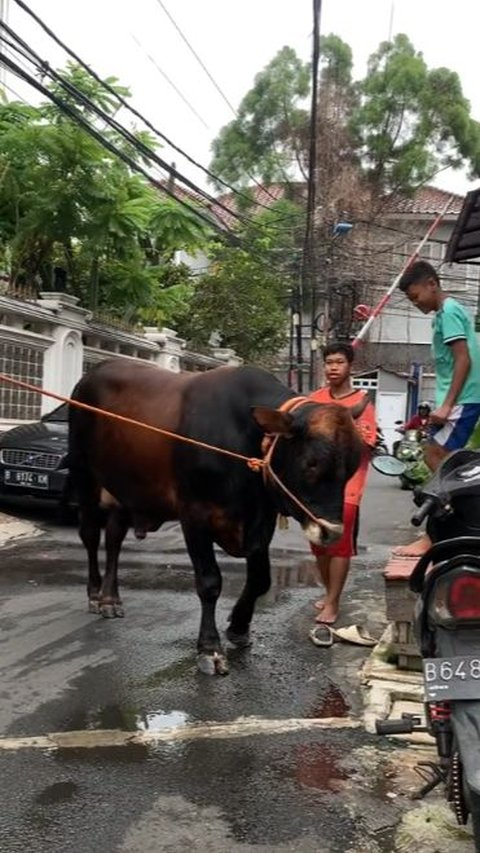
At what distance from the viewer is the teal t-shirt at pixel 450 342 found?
14.8 ft

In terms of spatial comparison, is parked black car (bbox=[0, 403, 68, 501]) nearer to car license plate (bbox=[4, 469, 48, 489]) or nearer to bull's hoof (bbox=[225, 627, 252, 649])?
car license plate (bbox=[4, 469, 48, 489])

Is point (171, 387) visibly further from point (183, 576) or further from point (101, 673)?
point (183, 576)

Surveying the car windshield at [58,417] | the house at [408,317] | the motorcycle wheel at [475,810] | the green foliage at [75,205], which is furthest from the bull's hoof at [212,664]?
the house at [408,317]

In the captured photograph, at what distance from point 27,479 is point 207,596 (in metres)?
5.55

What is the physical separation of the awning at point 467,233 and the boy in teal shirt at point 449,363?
12.2 feet

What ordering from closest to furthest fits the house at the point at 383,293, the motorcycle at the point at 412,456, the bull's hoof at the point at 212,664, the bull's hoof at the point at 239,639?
1. the bull's hoof at the point at 212,664
2. the bull's hoof at the point at 239,639
3. the motorcycle at the point at 412,456
4. the house at the point at 383,293

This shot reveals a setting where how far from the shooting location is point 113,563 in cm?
580

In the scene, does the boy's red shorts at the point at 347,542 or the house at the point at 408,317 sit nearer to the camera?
the boy's red shorts at the point at 347,542

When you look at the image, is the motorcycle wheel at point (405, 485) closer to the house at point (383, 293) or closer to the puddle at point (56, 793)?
the house at point (383, 293)

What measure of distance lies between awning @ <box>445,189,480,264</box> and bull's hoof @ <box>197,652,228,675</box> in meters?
5.24

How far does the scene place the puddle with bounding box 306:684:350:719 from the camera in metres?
3.98

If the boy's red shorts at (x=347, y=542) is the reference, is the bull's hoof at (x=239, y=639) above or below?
below

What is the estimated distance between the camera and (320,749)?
11.7 ft

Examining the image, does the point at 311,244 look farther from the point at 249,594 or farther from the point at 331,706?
the point at 331,706
